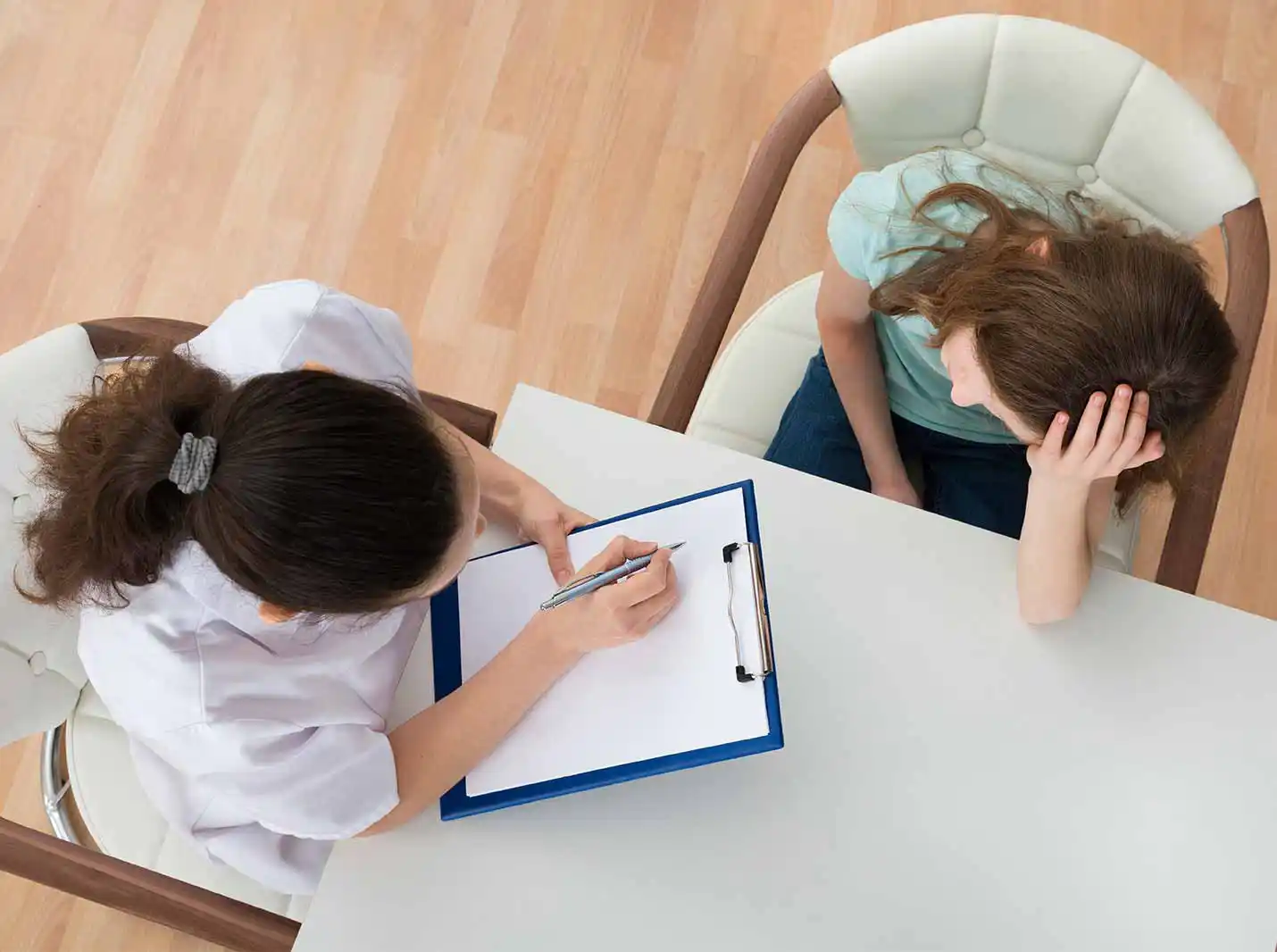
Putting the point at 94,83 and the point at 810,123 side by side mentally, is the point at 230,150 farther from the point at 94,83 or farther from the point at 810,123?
the point at 810,123

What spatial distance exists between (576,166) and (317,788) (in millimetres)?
1442

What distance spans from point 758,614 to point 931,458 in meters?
0.60

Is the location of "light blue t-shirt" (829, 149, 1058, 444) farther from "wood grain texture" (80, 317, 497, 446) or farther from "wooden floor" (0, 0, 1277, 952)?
"wooden floor" (0, 0, 1277, 952)

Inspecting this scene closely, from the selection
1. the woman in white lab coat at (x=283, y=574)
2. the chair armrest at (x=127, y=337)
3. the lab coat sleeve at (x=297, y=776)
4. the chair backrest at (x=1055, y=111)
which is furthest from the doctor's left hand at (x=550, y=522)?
the chair backrest at (x=1055, y=111)

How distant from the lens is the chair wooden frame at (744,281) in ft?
3.82

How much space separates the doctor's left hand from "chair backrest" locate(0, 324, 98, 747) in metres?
0.44

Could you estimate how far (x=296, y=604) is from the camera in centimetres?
79

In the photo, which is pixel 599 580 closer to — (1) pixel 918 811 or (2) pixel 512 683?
(2) pixel 512 683

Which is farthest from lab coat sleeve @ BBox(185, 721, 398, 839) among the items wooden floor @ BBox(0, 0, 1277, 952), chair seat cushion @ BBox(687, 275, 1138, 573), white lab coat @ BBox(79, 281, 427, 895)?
wooden floor @ BBox(0, 0, 1277, 952)

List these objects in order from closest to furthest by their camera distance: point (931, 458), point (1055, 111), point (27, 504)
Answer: point (27, 504), point (1055, 111), point (931, 458)

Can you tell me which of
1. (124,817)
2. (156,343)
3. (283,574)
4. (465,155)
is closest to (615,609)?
(283,574)

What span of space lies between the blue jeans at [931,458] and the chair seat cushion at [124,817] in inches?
29.7

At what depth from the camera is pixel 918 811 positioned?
3.05ft

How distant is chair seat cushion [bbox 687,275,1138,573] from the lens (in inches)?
54.6
